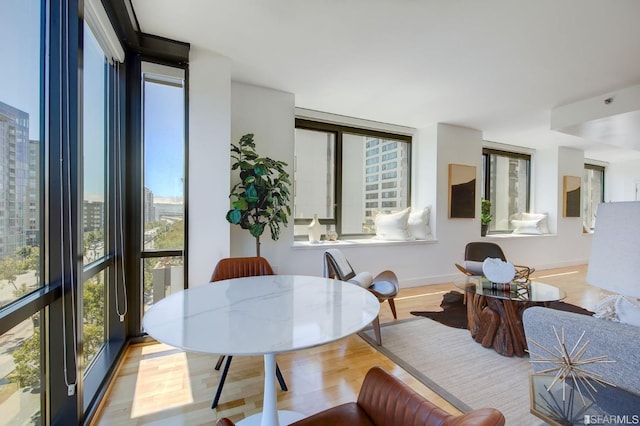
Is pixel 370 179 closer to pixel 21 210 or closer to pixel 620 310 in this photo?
pixel 620 310

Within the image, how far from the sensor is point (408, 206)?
16.2 feet

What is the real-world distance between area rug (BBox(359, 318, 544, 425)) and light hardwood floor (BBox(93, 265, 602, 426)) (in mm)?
121

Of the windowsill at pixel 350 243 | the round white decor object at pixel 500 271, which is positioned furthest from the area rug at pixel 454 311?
the windowsill at pixel 350 243

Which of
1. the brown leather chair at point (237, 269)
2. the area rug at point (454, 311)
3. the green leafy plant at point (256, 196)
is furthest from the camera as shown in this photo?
the area rug at point (454, 311)

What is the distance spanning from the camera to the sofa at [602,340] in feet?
3.31

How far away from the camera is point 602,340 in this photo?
1.08 meters

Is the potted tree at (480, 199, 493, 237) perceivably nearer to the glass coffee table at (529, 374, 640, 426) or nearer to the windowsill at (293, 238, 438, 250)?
the windowsill at (293, 238, 438, 250)

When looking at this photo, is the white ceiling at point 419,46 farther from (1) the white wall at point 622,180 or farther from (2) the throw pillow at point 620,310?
(1) the white wall at point 622,180

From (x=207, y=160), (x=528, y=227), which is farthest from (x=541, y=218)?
(x=207, y=160)

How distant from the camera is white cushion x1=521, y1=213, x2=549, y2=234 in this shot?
19.2 feet

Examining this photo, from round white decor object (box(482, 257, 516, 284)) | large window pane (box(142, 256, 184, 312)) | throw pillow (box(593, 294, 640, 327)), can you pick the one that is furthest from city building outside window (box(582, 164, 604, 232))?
large window pane (box(142, 256, 184, 312))

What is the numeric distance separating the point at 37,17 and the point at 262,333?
171 centimetres

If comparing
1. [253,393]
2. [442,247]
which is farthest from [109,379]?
[442,247]

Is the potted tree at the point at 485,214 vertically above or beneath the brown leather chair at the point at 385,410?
above
